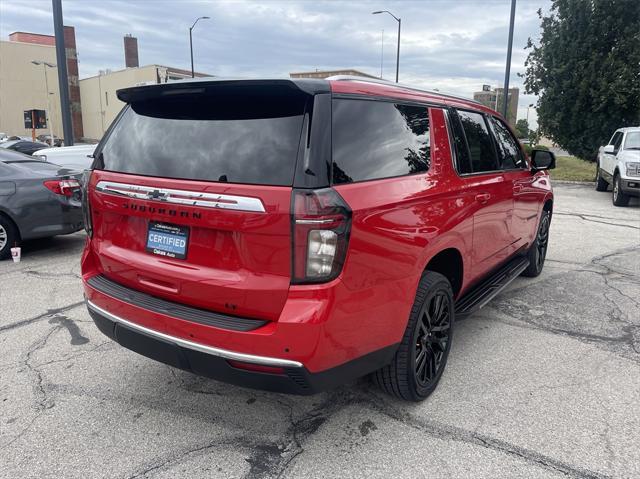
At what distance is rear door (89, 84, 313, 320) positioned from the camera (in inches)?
91.5

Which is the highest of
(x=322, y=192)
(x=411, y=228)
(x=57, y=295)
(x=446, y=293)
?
(x=322, y=192)

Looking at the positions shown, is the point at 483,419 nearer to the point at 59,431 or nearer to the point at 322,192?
the point at 322,192

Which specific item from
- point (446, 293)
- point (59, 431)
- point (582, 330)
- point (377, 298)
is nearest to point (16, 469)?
point (59, 431)

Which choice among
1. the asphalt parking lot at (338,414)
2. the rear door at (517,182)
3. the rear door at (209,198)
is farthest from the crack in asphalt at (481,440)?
the rear door at (517,182)

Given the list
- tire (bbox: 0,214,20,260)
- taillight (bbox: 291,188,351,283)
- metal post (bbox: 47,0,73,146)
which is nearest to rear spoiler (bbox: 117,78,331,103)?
taillight (bbox: 291,188,351,283)

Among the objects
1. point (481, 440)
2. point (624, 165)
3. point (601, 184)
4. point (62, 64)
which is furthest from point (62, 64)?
point (601, 184)

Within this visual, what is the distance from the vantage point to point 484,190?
12.4ft

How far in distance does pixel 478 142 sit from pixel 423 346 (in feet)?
5.80

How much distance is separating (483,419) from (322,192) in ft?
5.68

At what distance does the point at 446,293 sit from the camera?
3.24 meters

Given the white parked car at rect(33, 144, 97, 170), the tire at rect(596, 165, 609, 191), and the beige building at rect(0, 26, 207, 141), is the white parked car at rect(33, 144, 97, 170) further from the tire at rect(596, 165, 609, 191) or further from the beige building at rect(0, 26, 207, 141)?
the beige building at rect(0, 26, 207, 141)

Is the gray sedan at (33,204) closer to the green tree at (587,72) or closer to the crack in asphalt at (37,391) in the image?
the crack in asphalt at (37,391)

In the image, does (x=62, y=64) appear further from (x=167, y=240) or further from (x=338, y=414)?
(x=338, y=414)

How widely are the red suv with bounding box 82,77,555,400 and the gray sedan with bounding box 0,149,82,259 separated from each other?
410cm
